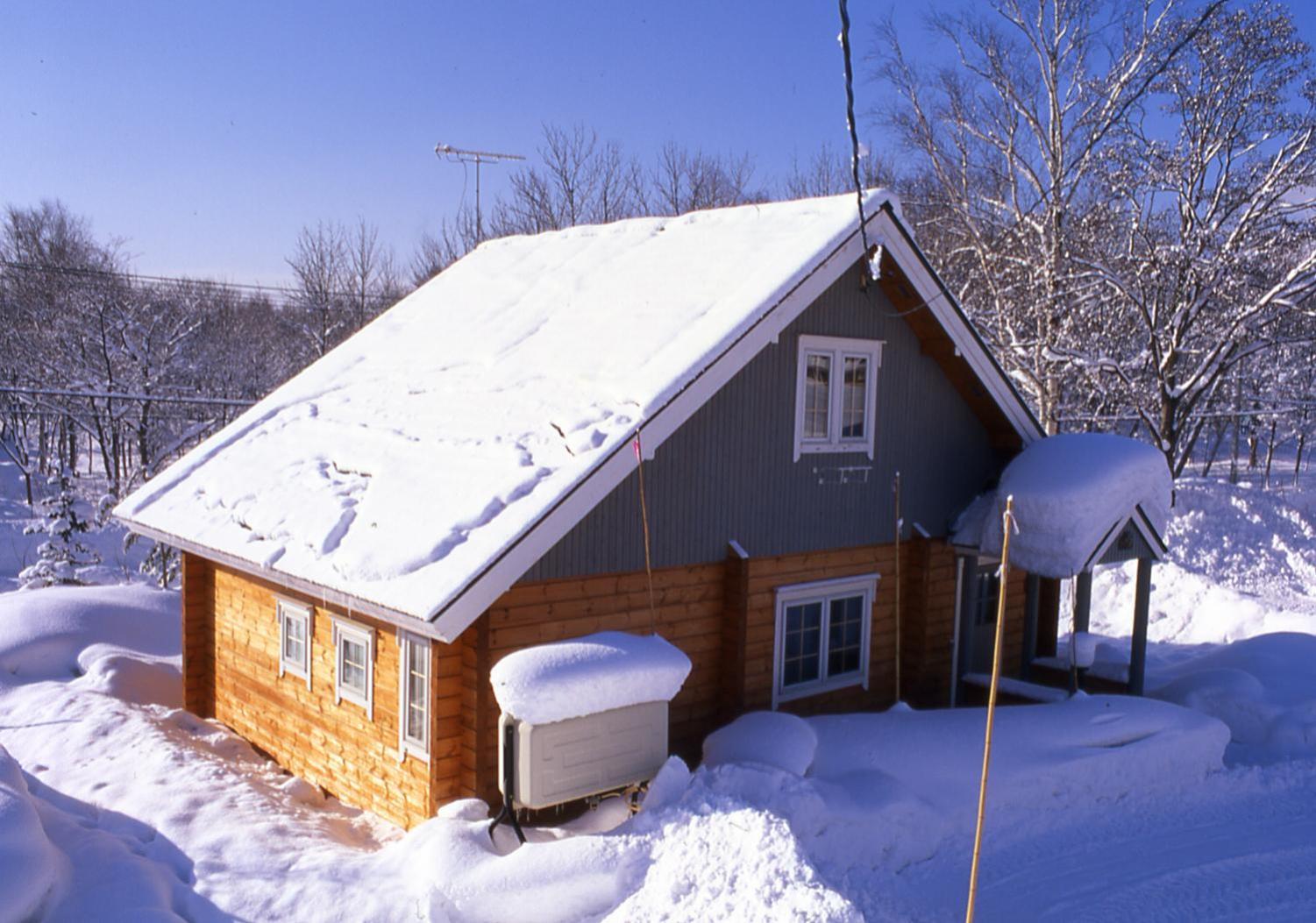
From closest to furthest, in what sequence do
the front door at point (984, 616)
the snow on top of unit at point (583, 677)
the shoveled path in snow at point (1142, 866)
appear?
the snow on top of unit at point (583, 677) → the shoveled path in snow at point (1142, 866) → the front door at point (984, 616)

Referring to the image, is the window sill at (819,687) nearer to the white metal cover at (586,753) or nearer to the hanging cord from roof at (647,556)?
the hanging cord from roof at (647,556)

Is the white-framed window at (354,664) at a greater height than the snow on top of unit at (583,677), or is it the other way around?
the snow on top of unit at (583,677)

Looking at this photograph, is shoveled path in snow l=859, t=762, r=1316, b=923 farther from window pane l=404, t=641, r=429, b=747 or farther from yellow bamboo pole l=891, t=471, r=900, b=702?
window pane l=404, t=641, r=429, b=747

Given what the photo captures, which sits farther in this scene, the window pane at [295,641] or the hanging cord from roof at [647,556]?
the window pane at [295,641]

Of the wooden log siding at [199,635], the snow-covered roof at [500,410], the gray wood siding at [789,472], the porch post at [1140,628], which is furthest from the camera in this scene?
the porch post at [1140,628]

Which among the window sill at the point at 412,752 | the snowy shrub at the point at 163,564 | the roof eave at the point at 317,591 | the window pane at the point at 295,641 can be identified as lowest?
the snowy shrub at the point at 163,564

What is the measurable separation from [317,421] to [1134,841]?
380 inches

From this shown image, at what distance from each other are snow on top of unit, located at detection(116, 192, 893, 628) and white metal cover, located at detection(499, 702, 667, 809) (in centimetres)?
131

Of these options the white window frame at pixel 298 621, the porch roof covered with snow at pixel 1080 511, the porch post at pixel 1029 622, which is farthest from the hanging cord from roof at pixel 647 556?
the porch post at pixel 1029 622

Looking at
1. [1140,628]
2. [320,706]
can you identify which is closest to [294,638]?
[320,706]

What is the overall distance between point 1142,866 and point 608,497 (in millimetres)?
5478

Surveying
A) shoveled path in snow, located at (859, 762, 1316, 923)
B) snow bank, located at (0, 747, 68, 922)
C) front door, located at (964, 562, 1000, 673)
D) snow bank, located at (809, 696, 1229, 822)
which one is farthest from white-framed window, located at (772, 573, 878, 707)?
snow bank, located at (0, 747, 68, 922)

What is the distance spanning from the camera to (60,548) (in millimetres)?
19625

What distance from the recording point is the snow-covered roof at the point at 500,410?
7.78m
